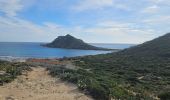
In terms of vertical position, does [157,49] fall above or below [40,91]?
above

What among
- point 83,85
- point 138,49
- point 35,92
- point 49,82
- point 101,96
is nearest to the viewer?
point 101,96

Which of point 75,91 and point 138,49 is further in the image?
point 138,49

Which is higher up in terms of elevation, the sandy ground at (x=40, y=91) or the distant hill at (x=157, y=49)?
the distant hill at (x=157, y=49)

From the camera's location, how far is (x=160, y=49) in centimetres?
10994

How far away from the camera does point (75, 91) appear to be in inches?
1272

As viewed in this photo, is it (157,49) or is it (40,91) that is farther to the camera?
(157,49)

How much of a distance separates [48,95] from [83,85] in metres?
5.09

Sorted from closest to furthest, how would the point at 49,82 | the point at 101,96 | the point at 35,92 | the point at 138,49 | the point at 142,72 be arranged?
the point at 101,96
the point at 35,92
the point at 49,82
the point at 142,72
the point at 138,49

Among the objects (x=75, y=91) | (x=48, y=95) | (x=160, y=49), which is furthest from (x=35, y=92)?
(x=160, y=49)

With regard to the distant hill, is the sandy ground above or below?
below

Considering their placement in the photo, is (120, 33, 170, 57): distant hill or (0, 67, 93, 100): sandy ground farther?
(120, 33, 170, 57): distant hill

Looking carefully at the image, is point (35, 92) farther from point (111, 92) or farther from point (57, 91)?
point (111, 92)

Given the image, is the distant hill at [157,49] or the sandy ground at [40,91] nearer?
the sandy ground at [40,91]

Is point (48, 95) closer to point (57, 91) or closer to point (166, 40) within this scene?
point (57, 91)
